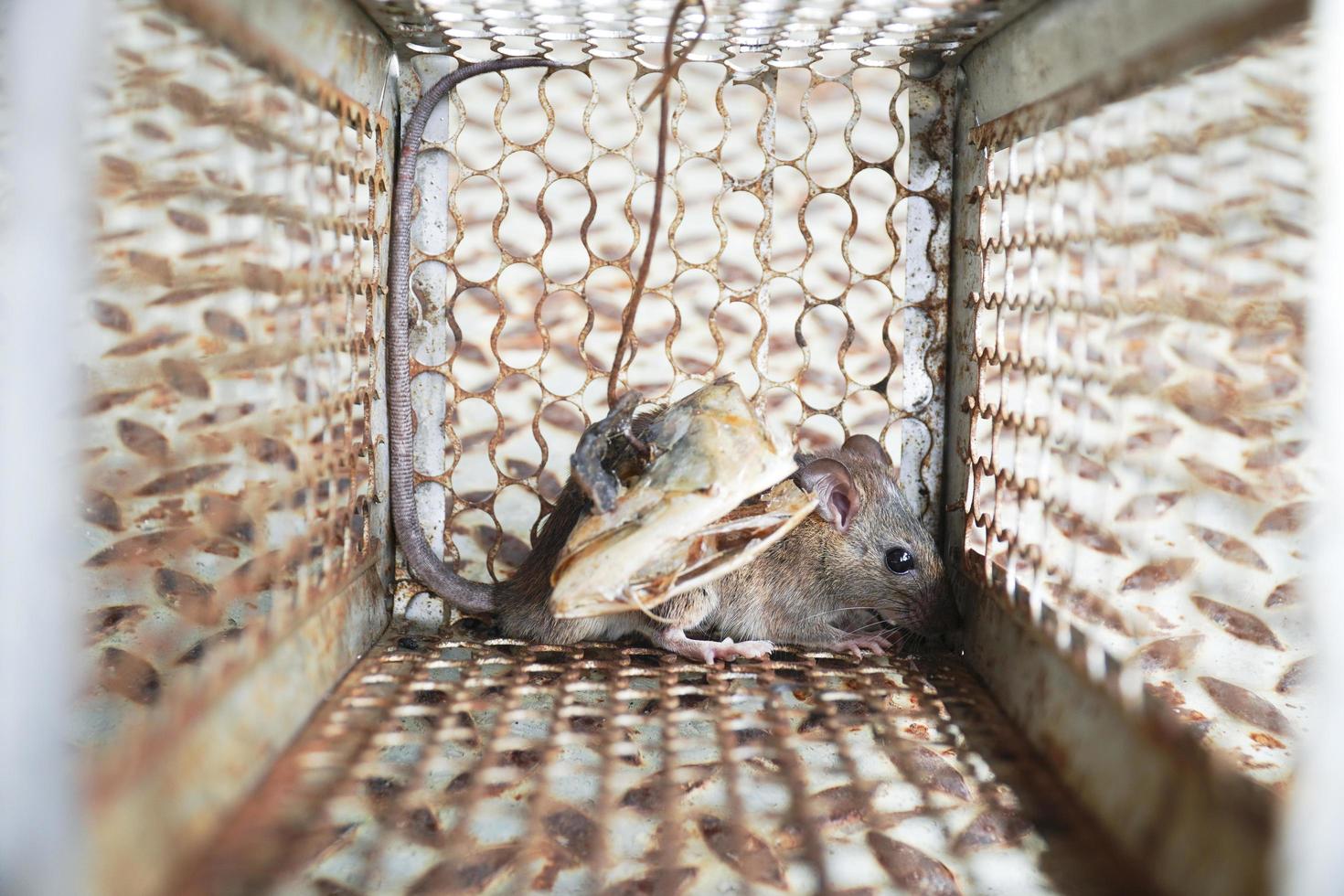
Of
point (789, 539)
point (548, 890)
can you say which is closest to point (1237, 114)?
point (548, 890)

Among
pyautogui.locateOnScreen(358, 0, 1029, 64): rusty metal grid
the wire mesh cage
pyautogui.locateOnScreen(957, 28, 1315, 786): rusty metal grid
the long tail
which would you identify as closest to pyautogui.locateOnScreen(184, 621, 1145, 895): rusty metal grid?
the wire mesh cage

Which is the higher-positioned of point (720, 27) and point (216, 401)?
point (720, 27)

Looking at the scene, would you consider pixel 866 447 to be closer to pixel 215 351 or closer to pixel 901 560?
pixel 901 560

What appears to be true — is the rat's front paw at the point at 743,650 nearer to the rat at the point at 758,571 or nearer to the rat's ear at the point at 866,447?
the rat at the point at 758,571

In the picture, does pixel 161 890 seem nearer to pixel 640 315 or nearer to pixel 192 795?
pixel 192 795

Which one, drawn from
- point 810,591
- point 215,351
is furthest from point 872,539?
point 215,351

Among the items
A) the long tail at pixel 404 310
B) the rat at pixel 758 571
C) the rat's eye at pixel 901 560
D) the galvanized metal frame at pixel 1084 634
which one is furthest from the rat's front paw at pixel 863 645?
the long tail at pixel 404 310

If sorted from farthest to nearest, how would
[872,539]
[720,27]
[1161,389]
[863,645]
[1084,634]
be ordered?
[872,539]
[863,645]
[720,27]
[1084,634]
[1161,389]
